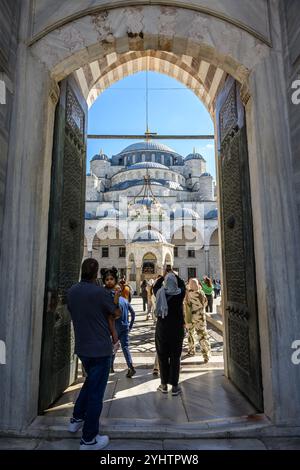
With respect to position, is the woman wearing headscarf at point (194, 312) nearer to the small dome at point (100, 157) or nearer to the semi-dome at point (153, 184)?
the semi-dome at point (153, 184)

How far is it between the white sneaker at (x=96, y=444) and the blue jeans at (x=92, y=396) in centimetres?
2

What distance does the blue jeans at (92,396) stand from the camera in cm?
187

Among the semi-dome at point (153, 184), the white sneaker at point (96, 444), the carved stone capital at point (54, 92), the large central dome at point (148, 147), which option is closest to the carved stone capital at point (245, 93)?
the carved stone capital at point (54, 92)

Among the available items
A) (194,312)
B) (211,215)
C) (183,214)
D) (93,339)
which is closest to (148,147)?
(183,214)

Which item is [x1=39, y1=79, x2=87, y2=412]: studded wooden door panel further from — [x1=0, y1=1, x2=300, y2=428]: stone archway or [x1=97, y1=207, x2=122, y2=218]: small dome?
[x1=97, y1=207, x2=122, y2=218]: small dome

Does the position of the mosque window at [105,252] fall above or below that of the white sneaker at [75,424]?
above

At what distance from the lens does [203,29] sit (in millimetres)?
2484

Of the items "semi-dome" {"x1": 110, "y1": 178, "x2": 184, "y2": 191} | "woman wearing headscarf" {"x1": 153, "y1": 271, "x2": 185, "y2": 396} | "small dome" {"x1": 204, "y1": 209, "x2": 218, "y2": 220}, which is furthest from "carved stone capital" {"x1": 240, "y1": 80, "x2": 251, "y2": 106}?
"semi-dome" {"x1": 110, "y1": 178, "x2": 184, "y2": 191}

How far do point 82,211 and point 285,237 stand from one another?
239 centimetres

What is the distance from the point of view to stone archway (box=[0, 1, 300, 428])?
2131 mm

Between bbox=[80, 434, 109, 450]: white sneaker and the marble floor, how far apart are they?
0.30 m

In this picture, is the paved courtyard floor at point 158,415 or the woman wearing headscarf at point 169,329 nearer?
the paved courtyard floor at point 158,415

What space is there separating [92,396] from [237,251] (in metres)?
1.87
